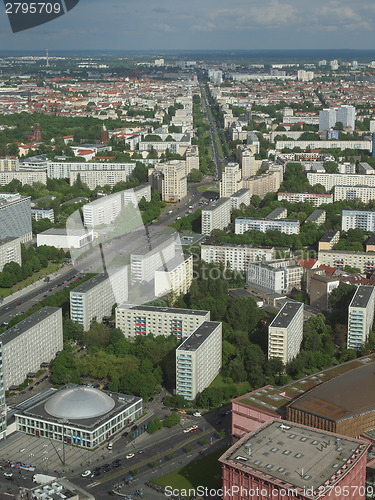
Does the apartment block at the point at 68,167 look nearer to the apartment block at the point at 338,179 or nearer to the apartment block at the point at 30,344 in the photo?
the apartment block at the point at 338,179

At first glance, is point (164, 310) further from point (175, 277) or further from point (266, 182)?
point (266, 182)

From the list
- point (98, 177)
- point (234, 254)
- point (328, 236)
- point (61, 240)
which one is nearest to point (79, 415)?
point (234, 254)

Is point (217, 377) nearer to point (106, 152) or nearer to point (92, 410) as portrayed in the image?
point (92, 410)

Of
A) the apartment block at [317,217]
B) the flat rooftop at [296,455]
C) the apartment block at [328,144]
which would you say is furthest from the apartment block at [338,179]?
the flat rooftop at [296,455]

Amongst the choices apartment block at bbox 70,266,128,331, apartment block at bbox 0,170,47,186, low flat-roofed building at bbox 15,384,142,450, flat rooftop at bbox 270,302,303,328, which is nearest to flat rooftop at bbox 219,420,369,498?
low flat-roofed building at bbox 15,384,142,450

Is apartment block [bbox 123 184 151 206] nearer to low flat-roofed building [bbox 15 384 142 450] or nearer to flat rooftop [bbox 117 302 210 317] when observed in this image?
flat rooftop [bbox 117 302 210 317]
